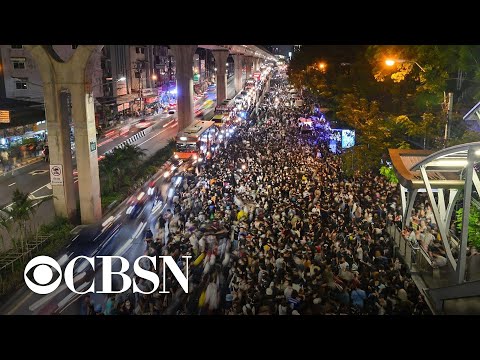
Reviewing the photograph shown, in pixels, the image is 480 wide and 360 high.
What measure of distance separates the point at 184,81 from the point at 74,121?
1809cm

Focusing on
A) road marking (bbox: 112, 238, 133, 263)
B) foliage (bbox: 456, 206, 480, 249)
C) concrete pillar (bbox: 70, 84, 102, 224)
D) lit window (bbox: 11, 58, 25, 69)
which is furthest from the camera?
lit window (bbox: 11, 58, 25, 69)

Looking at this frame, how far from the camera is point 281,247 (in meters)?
12.1

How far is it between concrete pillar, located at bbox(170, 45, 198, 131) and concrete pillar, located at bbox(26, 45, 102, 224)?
1725cm

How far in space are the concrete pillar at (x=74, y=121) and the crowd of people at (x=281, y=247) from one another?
3.62m

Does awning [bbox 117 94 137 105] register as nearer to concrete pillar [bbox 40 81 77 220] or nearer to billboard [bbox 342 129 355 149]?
billboard [bbox 342 129 355 149]

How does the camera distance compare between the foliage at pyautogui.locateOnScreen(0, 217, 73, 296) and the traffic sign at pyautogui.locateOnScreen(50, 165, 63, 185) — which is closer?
the foliage at pyautogui.locateOnScreen(0, 217, 73, 296)

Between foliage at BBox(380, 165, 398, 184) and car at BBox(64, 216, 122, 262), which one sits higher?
foliage at BBox(380, 165, 398, 184)

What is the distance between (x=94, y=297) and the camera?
40.5 feet

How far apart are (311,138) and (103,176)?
15.2m

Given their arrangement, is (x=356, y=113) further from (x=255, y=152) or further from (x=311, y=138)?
(x=311, y=138)

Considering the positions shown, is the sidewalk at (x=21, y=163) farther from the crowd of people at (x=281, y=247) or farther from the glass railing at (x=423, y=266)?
the glass railing at (x=423, y=266)

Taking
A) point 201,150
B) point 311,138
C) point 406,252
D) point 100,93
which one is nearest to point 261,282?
point 406,252

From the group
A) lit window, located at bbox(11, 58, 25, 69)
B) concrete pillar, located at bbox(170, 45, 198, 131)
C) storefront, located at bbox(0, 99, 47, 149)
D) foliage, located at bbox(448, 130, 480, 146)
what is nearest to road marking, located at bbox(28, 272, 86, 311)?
foliage, located at bbox(448, 130, 480, 146)

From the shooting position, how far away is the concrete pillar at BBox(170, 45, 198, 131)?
1334 inches
